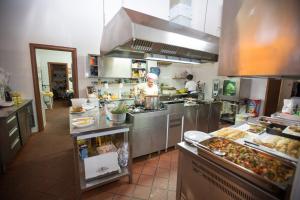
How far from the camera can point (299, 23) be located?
1.83 feet

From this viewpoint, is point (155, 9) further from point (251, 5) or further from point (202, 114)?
point (251, 5)

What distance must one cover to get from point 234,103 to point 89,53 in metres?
4.57

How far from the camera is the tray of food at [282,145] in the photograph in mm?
1016

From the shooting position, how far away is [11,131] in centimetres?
241

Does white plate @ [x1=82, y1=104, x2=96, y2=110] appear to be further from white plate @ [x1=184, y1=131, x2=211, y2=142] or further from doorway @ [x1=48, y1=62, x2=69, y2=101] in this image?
doorway @ [x1=48, y1=62, x2=69, y2=101]

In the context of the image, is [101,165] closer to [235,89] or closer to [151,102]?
[151,102]

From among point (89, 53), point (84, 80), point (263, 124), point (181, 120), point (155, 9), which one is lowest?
point (181, 120)

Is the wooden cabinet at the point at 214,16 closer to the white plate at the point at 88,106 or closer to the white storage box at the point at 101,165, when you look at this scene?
the white plate at the point at 88,106

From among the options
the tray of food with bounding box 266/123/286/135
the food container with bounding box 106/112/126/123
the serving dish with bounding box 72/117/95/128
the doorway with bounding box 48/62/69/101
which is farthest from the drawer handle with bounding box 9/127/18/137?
the doorway with bounding box 48/62/69/101

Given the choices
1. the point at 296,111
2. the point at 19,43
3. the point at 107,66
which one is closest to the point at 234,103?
the point at 296,111

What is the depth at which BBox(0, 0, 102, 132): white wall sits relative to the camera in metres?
3.27

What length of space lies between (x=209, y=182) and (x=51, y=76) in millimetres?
9222

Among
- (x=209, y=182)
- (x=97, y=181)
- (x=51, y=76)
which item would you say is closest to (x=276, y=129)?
(x=209, y=182)

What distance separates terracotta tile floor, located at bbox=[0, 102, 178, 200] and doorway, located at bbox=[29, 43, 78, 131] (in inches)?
57.4
